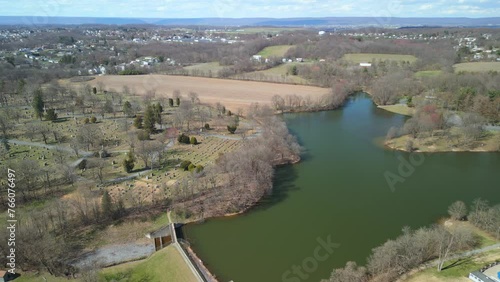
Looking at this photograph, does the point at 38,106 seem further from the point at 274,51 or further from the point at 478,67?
the point at 478,67

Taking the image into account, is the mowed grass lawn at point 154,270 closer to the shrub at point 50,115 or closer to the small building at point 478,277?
the small building at point 478,277

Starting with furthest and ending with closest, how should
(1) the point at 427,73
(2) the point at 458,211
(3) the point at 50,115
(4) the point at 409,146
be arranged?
(1) the point at 427,73
(3) the point at 50,115
(4) the point at 409,146
(2) the point at 458,211

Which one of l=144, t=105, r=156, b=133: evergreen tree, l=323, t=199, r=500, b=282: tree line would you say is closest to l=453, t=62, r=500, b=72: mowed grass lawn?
l=323, t=199, r=500, b=282: tree line

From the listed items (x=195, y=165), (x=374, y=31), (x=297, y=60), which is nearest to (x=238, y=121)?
(x=195, y=165)

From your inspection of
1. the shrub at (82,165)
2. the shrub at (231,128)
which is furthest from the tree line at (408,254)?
the shrub at (231,128)

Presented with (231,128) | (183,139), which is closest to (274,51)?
(231,128)

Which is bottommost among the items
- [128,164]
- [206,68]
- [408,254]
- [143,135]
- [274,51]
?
[408,254]

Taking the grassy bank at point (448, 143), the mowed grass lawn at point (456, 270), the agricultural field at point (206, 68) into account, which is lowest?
the mowed grass lawn at point (456, 270)
